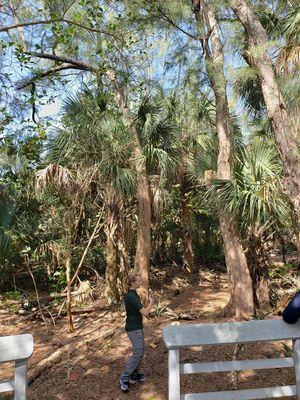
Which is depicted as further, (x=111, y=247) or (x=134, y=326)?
(x=111, y=247)

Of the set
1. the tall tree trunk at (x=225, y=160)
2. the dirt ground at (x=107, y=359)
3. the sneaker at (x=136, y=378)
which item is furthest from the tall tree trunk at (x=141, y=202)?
the sneaker at (x=136, y=378)

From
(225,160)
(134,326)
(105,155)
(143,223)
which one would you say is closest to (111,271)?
(143,223)

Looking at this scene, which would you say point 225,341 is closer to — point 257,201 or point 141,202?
point 257,201

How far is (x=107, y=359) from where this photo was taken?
23.0ft

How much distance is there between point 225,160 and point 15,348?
626 centimetres

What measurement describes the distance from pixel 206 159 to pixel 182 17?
3.37 m

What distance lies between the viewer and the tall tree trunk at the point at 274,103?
558cm

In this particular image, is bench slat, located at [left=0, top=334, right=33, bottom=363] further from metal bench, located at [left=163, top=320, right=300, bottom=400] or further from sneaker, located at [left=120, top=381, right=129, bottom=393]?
sneaker, located at [left=120, top=381, right=129, bottom=393]

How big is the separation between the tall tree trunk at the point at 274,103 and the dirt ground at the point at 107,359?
2.47m

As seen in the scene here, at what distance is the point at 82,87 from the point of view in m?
10.6

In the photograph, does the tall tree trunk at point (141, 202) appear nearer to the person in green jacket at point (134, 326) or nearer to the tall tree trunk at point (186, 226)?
the tall tree trunk at point (186, 226)

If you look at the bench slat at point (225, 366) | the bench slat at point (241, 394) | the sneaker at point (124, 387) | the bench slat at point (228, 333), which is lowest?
the sneaker at point (124, 387)

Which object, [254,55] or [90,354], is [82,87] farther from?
[90,354]

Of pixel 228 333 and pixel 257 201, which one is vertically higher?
pixel 257 201
